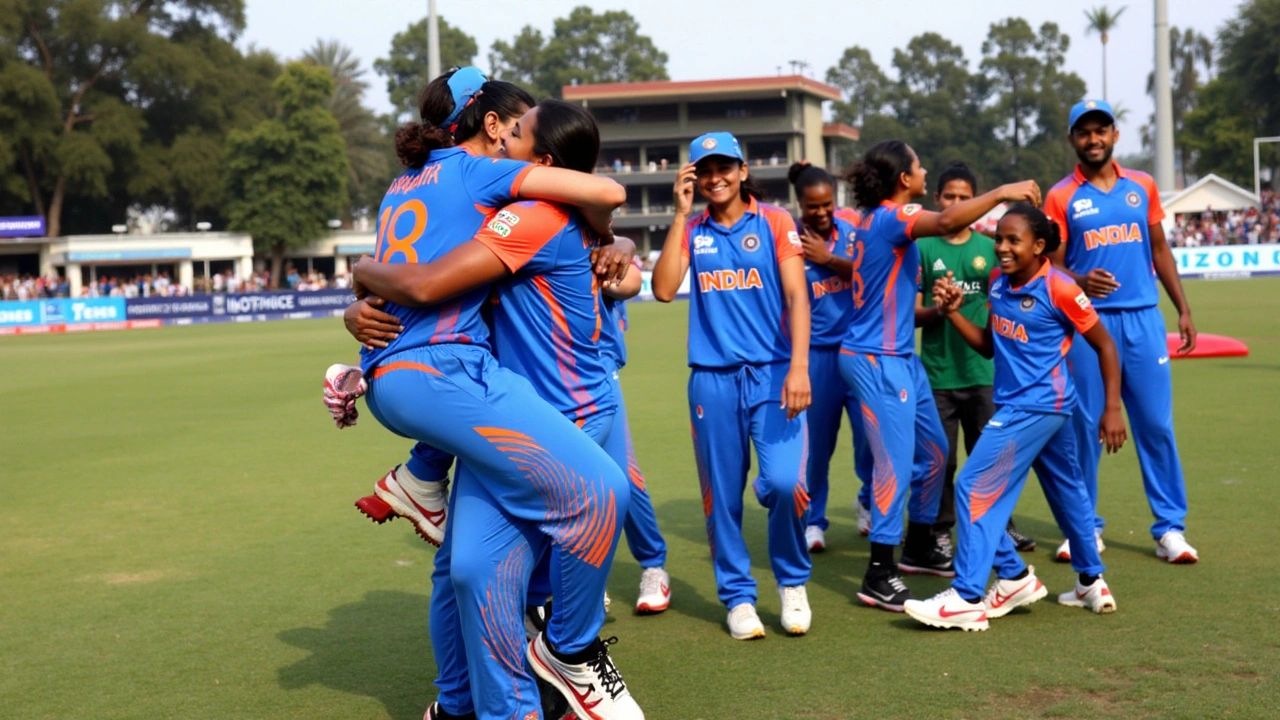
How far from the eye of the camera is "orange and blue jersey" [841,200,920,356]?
19.2 feet

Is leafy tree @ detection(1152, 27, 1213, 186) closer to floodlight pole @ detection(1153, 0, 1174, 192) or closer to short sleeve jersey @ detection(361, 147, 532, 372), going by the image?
floodlight pole @ detection(1153, 0, 1174, 192)

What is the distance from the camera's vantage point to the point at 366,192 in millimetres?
78875

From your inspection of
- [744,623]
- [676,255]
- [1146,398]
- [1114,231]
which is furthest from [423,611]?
[1114,231]

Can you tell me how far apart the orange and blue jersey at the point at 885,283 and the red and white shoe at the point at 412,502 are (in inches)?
101

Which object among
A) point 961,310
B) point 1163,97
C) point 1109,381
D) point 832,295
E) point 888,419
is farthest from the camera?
point 1163,97

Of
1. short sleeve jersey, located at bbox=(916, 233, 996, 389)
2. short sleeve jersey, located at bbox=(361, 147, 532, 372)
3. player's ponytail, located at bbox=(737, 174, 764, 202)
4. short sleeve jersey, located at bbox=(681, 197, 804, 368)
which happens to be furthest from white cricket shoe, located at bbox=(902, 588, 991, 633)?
short sleeve jersey, located at bbox=(361, 147, 532, 372)

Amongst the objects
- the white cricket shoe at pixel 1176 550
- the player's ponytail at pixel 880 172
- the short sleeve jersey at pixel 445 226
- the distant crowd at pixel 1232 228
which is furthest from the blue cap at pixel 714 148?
the distant crowd at pixel 1232 228

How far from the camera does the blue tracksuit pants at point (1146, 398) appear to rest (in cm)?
620

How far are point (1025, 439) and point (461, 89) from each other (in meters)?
2.92

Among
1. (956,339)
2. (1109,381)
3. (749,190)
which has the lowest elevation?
(1109,381)

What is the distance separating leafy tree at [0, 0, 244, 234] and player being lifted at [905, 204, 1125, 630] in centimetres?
6194

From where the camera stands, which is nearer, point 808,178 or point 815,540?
point 808,178

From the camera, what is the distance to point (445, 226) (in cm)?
372

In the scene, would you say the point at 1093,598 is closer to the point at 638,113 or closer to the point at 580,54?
the point at 638,113
